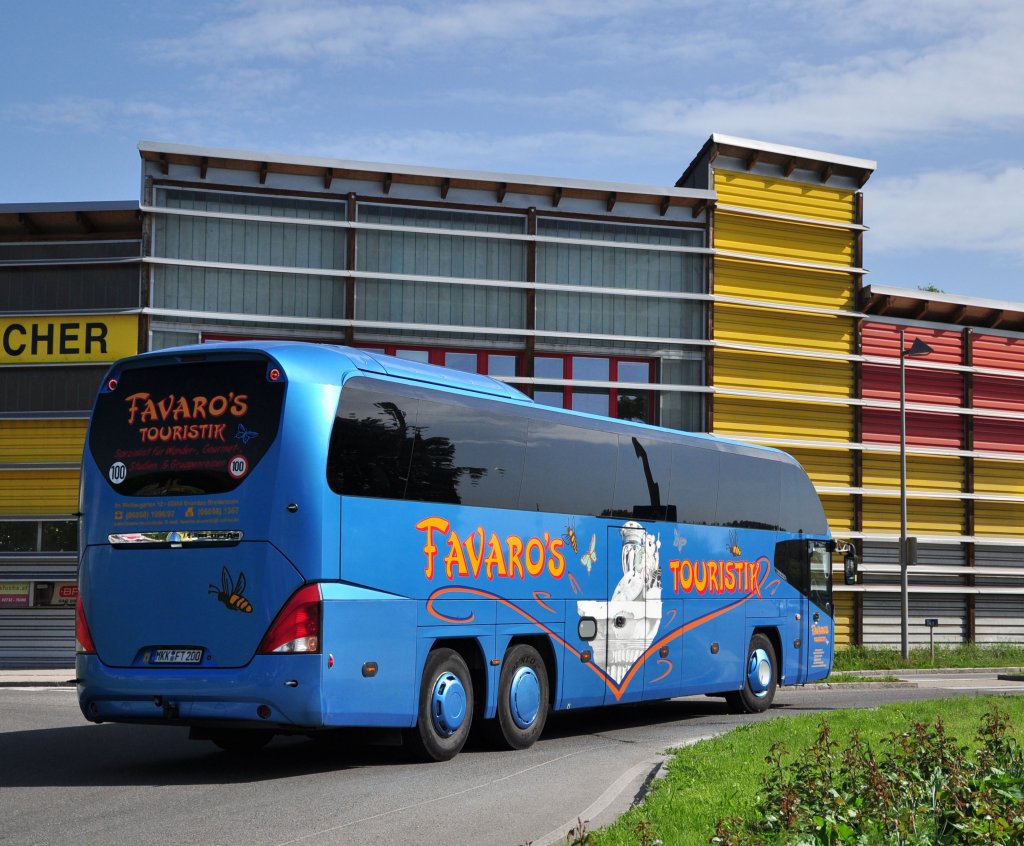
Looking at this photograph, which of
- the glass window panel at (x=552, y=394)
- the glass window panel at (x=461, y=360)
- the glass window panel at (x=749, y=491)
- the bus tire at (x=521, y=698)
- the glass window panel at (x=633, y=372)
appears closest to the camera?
the bus tire at (x=521, y=698)

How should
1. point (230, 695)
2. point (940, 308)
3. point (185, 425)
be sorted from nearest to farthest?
point (230, 695) < point (185, 425) < point (940, 308)

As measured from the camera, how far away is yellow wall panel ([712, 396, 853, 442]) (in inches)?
1353

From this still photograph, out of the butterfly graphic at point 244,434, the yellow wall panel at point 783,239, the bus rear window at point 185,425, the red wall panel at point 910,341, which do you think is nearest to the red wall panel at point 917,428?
the red wall panel at point 910,341

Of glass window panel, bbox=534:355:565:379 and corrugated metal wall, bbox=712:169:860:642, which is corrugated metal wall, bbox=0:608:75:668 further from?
corrugated metal wall, bbox=712:169:860:642

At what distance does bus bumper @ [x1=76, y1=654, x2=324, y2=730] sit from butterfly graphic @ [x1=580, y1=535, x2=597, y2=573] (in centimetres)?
501

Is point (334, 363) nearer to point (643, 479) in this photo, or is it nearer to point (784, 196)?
point (643, 479)

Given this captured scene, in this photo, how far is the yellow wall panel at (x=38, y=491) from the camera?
30.9m

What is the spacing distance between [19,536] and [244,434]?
2062 cm

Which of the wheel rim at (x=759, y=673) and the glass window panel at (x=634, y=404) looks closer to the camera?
the wheel rim at (x=759, y=673)

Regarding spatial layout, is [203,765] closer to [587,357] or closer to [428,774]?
[428,774]

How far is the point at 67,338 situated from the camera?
30984mm

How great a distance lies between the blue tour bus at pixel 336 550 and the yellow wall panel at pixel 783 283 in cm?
1890

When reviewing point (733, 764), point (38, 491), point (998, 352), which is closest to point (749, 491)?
point (733, 764)

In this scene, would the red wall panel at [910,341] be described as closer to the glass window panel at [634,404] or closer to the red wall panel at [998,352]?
the red wall panel at [998,352]
